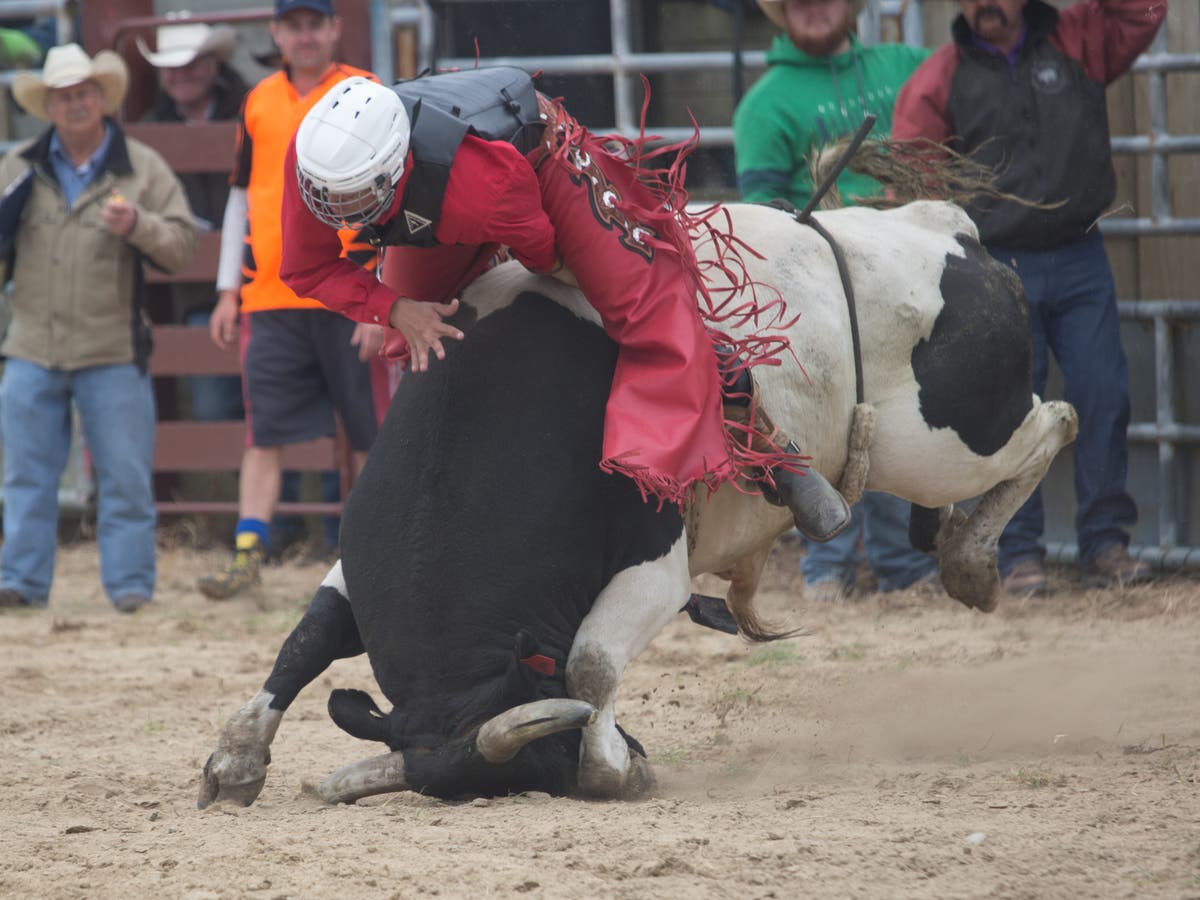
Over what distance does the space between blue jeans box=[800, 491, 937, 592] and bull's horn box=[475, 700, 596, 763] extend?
3173 millimetres

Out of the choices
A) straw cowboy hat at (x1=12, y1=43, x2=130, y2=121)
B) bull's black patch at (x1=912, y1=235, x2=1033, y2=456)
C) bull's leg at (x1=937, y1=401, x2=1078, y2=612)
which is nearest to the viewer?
bull's black patch at (x1=912, y1=235, x2=1033, y2=456)

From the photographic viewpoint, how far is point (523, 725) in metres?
3.27

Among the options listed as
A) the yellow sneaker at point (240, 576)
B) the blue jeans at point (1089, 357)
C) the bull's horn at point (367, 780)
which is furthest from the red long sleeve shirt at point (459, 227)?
the yellow sneaker at point (240, 576)

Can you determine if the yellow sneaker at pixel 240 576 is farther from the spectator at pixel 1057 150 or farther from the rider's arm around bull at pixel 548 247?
the rider's arm around bull at pixel 548 247

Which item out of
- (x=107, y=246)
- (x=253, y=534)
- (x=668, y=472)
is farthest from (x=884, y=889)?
(x=107, y=246)

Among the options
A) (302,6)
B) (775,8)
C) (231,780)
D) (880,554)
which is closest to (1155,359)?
(880,554)

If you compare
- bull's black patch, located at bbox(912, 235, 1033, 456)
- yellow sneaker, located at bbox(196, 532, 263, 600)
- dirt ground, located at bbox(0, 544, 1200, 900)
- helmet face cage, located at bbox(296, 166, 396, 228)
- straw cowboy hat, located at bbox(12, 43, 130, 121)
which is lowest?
yellow sneaker, located at bbox(196, 532, 263, 600)

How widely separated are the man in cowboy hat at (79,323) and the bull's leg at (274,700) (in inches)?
128

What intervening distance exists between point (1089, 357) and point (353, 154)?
11.9ft

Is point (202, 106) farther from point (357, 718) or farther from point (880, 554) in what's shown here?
point (357, 718)

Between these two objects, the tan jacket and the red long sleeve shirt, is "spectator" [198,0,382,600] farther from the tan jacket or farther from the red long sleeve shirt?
the red long sleeve shirt

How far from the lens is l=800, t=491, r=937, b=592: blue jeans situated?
632 cm

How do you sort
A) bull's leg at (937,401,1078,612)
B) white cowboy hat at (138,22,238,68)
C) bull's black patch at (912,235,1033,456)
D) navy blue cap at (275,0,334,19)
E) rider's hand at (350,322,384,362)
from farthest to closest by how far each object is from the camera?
white cowboy hat at (138,22,238,68)
navy blue cap at (275,0,334,19)
rider's hand at (350,322,384,362)
bull's leg at (937,401,1078,612)
bull's black patch at (912,235,1033,456)

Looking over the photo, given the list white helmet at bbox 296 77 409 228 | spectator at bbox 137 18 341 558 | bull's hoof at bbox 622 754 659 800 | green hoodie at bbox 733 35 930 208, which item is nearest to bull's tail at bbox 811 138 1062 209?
green hoodie at bbox 733 35 930 208
